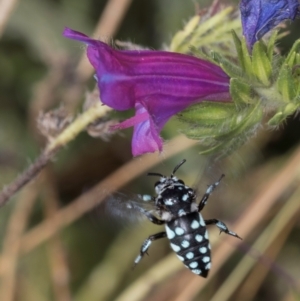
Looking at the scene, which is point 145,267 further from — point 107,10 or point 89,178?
point 107,10

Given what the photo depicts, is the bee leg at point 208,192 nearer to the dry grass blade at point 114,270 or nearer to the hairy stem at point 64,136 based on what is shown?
the hairy stem at point 64,136

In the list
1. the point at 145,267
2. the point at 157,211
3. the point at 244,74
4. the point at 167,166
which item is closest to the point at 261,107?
the point at 244,74

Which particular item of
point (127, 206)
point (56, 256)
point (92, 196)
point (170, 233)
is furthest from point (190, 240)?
point (56, 256)

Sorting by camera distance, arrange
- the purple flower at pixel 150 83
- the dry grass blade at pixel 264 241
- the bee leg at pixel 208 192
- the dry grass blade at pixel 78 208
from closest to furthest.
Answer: the purple flower at pixel 150 83
the bee leg at pixel 208 192
the dry grass blade at pixel 264 241
the dry grass blade at pixel 78 208

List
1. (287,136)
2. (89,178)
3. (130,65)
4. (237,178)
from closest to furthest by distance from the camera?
(130,65) → (237,178) → (287,136) → (89,178)

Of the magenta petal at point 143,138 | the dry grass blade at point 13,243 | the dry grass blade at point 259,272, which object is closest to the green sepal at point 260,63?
the magenta petal at point 143,138

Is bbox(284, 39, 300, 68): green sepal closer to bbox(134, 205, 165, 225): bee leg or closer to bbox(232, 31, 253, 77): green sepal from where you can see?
bbox(232, 31, 253, 77): green sepal

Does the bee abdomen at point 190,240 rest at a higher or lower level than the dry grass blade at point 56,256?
higher
